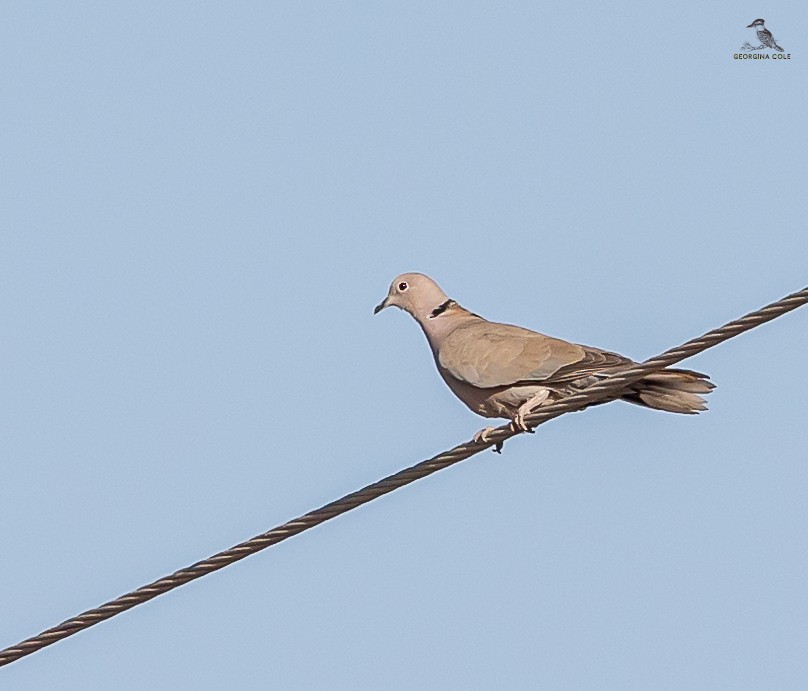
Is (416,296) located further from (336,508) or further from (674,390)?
(336,508)

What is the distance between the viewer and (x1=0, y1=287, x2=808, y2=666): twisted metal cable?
21.4 ft

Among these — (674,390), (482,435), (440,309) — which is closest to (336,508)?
(482,435)

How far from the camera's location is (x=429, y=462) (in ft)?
23.3

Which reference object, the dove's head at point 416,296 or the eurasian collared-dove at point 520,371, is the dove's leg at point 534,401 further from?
the dove's head at point 416,296

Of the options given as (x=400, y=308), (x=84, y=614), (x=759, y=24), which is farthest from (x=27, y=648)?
(x=759, y=24)

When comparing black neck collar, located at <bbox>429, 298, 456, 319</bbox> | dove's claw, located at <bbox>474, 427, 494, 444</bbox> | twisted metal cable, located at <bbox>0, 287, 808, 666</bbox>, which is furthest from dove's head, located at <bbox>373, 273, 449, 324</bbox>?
twisted metal cable, located at <bbox>0, 287, 808, 666</bbox>

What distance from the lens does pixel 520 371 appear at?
8844 mm

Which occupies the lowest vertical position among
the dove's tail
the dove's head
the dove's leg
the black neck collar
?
the dove's tail

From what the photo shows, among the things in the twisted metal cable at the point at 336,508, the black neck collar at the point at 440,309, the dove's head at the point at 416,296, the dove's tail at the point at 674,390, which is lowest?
the twisted metal cable at the point at 336,508

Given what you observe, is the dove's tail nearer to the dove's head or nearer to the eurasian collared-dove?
the eurasian collared-dove

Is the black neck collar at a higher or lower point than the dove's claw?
higher

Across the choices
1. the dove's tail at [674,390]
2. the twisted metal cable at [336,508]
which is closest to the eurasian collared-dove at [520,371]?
the dove's tail at [674,390]

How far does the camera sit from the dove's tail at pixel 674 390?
26.1 feet

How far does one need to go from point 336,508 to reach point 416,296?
3.68m
